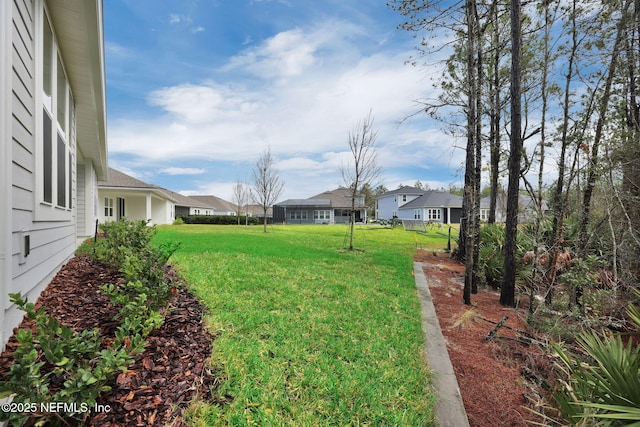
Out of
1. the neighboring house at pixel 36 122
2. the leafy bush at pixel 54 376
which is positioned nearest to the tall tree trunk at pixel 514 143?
the leafy bush at pixel 54 376

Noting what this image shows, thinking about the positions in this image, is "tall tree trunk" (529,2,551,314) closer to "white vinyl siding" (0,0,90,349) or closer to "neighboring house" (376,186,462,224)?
"white vinyl siding" (0,0,90,349)

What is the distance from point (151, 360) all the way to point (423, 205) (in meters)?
42.2

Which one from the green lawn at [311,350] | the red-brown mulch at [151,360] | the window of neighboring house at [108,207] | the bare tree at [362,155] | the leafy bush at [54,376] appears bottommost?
the green lawn at [311,350]

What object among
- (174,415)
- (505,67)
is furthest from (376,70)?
(174,415)

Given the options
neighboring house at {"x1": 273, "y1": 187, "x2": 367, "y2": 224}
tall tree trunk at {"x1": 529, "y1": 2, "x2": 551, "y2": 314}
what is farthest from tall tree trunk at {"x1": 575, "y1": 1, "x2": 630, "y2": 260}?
neighboring house at {"x1": 273, "y1": 187, "x2": 367, "y2": 224}

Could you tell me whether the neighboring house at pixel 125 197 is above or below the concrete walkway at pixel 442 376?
above

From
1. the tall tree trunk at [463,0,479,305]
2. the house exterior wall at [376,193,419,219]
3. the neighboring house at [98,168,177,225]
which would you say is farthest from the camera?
the house exterior wall at [376,193,419,219]

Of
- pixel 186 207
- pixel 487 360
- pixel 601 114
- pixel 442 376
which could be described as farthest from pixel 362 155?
pixel 186 207

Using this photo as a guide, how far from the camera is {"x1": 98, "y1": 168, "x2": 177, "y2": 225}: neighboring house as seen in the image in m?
19.5

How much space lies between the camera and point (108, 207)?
2041 centimetres

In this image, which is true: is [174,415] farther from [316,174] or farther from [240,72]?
[316,174]

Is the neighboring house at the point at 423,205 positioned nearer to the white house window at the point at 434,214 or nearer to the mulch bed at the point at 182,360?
the white house window at the point at 434,214

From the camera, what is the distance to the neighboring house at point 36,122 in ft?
7.89

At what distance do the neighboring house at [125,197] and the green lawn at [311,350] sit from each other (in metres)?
14.3
